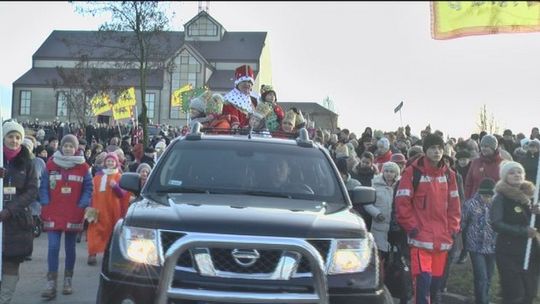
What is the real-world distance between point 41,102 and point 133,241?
228 feet

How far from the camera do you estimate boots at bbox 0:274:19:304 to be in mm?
6344

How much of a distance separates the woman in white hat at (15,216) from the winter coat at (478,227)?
4.91 m

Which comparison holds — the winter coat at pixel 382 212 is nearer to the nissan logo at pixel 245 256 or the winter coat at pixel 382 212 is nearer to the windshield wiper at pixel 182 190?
the windshield wiper at pixel 182 190

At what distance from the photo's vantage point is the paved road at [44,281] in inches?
292

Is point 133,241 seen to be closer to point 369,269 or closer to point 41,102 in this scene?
point 369,269

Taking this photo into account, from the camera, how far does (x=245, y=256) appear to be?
4.03 m

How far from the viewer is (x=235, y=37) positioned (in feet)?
234

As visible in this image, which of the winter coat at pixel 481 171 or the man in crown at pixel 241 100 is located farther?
the winter coat at pixel 481 171

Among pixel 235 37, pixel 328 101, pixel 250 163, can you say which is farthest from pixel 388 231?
pixel 235 37

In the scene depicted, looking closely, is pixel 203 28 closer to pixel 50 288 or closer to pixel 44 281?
pixel 44 281

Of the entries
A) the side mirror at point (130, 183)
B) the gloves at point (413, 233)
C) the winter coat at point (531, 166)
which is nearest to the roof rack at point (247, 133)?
the side mirror at point (130, 183)

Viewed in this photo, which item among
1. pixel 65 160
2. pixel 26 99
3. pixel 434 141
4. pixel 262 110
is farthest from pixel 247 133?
pixel 26 99

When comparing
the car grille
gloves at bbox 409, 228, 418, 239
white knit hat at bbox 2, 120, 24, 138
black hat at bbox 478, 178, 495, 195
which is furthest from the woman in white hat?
black hat at bbox 478, 178, 495, 195

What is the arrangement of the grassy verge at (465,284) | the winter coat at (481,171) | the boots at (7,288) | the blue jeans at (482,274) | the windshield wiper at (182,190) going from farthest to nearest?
the winter coat at (481,171) < the grassy verge at (465,284) < the blue jeans at (482,274) < the boots at (7,288) < the windshield wiper at (182,190)
